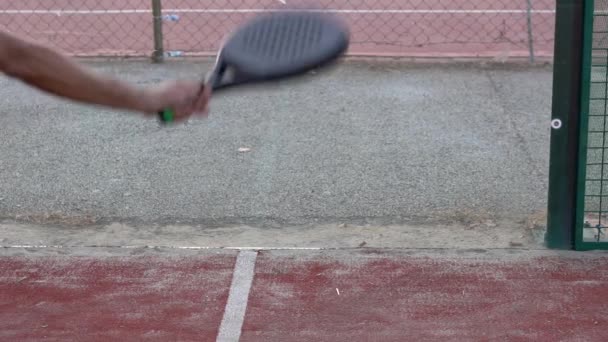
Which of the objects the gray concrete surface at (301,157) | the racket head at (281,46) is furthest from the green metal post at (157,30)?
the racket head at (281,46)

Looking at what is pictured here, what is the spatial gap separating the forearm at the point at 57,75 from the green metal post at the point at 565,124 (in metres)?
2.98

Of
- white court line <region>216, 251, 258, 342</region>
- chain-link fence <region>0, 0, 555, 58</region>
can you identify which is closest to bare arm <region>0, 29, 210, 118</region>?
white court line <region>216, 251, 258, 342</region>

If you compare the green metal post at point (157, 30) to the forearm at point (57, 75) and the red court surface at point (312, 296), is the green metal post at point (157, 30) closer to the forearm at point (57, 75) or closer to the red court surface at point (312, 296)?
the red court surface at point (312, 296)

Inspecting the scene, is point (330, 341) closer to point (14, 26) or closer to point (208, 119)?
point (208, 119)

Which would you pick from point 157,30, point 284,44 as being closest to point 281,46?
point 284,44

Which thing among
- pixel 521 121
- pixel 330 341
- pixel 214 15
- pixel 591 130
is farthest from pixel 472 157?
pixel 214 15

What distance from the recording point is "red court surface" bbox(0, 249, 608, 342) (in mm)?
4578

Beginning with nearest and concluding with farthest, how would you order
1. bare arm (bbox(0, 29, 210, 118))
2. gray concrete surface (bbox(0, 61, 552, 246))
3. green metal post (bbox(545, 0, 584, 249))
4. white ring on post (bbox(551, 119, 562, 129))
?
1. bare arm (bbox(0, 29, 210, 118))
2. green metal post (bbox(545, 0, 584, 249))
3. white ring on post (bbox(551, 119, 562, 129))
4. gray concrete surface (bbox(0, 61, 552, 246))

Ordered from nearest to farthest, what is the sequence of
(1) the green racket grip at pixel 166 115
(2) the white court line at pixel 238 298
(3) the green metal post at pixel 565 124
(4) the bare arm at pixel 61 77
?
1. (4) the bare arm at pixel 61 77
2. (1) the green racket grip at pixel 166 115
3. (2) the white court line at pixel 238 298
4. (3) the green metal post at pixel 565 124

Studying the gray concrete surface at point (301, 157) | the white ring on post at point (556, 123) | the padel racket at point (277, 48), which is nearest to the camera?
the padel racket at point (277, 48)

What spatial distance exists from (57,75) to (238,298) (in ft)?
8.01

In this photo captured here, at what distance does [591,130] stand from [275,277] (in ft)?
5.95

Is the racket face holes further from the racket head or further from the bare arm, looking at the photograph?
the bare arm

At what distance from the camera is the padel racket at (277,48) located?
9.94 ft
